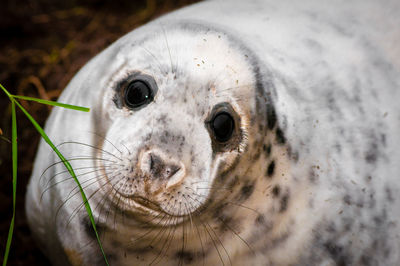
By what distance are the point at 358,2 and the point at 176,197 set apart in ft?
3.71

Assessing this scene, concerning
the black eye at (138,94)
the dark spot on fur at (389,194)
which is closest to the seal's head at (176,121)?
the black eye at (138,94)

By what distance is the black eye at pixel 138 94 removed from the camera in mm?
1182

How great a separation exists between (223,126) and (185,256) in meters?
0.49

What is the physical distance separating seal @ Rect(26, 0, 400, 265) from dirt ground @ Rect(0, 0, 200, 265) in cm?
55

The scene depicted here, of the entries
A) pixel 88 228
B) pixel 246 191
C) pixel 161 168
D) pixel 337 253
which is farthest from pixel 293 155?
pixel 88 228

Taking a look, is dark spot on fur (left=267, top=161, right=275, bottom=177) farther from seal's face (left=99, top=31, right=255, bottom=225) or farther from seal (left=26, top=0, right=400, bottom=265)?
seal's face (left=99, top=31, right=255, bottom=225)

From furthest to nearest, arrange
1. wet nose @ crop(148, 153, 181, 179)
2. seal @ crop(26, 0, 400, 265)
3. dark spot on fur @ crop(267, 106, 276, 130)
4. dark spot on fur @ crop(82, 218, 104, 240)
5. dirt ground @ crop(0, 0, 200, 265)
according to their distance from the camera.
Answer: dirt ground @ crop(0, 0, 200, 265)
dark spot on fur @ crop(82, 218, 104, 240)
dark spot on fur @ crop(267, 106, 276, 130)
seal @ crop(26, 0, 400, 265)
wet nose @ crop(148, 153, 181, 179)

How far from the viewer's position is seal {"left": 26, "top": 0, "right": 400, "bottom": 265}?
3.69 ft

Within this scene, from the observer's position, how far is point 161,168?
1.02m

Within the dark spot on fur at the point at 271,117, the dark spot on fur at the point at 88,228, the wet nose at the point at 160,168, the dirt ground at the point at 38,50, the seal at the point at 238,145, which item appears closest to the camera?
the wet nose at the point at 160,168

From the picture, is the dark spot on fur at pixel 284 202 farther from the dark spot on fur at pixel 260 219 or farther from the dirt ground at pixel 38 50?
the dirt ground at pixel 38 50

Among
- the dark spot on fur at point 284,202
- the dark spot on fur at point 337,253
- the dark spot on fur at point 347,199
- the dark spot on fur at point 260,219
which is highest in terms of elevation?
the dark spot on fur at point 347,199

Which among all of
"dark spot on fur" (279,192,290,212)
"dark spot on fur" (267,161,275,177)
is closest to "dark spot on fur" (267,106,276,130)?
"dark spot on fur" (267,161,275,177)

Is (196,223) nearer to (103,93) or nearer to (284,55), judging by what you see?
(103,93)
